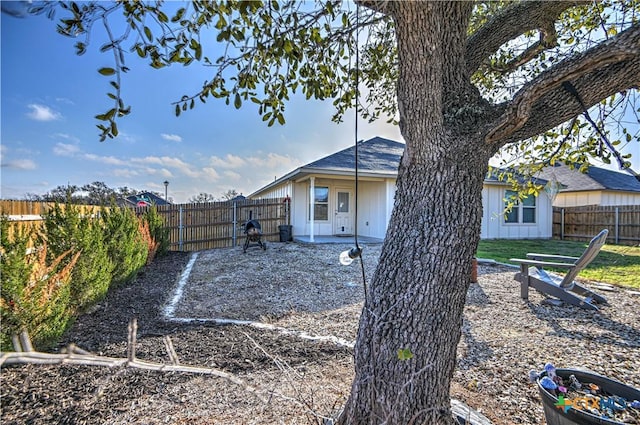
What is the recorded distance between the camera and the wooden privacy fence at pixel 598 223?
14141 millimetres

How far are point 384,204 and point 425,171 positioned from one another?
10986mm

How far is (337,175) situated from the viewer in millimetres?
11656

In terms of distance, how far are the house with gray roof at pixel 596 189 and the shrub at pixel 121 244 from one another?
18.8m

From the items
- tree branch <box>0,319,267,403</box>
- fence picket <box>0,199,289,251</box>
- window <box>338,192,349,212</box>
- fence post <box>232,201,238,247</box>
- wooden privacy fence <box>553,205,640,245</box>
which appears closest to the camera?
tree branch <box>0,319,267,403</box>

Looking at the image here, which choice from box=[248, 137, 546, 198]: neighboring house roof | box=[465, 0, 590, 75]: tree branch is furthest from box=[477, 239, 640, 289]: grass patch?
box=[465, 0, 590, 75]: tree branch

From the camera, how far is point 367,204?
46.4 feet

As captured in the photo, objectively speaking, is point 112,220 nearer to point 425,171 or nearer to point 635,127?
point 425,171

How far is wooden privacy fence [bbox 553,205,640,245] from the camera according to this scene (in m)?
14.1

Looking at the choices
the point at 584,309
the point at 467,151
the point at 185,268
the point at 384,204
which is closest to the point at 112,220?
the point at 185,268

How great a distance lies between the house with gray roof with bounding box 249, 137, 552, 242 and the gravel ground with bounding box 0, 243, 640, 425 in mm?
6771

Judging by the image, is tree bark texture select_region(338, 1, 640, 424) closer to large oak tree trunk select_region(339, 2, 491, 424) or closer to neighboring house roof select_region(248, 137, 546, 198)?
large oak tree trunk select_region(339, 2, 491, 424)

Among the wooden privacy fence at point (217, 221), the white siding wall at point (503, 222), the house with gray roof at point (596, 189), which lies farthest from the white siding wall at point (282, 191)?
Answer: the house with gray roof at point (596, 189)

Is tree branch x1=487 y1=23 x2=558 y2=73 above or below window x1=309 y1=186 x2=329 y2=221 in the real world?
above

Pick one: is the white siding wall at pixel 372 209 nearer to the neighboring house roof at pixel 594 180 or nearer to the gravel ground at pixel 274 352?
the gravel ground at pixel 274 352
